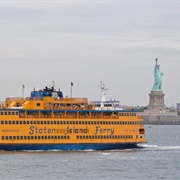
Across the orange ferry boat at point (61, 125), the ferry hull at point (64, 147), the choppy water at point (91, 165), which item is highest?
the orange ferry boat at point (61, 125)

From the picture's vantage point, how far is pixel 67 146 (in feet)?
270

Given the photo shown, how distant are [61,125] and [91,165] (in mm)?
12318

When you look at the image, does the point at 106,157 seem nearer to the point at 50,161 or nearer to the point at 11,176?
the point at 50,161

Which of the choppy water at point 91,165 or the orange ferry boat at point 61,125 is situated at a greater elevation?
the orange ferry boat at point 61,125

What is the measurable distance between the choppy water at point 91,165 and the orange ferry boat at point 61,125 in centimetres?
152

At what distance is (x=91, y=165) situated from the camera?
70.4 metres

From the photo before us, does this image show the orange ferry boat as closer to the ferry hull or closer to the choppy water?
the ferry hull

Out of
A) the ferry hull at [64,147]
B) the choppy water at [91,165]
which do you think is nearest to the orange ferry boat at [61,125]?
the ferry hull at [64,147]

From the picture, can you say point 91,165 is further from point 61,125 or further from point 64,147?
point 61,125

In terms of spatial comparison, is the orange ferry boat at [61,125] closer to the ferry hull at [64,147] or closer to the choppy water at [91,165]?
the ferry hull at [64,147]

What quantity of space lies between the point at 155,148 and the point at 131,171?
78.0 ft

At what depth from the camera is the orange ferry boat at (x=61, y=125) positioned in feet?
261

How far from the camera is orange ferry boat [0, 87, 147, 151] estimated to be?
7962 cm

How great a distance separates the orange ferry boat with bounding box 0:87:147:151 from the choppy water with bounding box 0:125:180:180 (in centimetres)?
152
